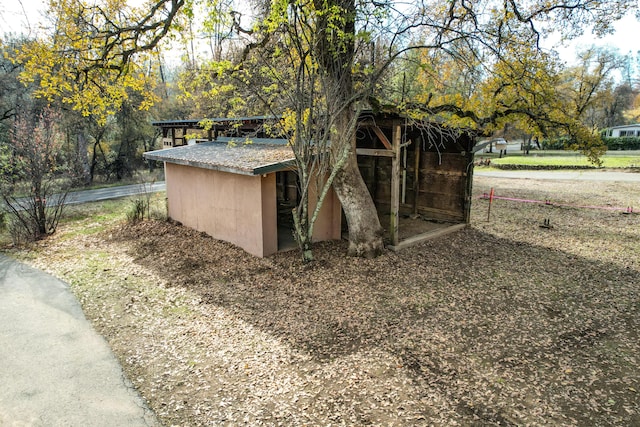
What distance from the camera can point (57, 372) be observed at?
483 cm

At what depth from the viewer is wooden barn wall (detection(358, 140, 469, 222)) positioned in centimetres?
1106

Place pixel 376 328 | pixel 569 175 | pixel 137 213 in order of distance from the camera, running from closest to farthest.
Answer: pixel 376 328, pixel 137 213, pixel 569 175

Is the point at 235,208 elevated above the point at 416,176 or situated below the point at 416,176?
below

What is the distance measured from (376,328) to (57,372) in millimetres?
3989

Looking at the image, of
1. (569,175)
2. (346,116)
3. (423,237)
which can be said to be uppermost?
(346,116)

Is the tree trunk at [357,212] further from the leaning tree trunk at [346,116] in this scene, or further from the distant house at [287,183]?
the distant house at [287,183]

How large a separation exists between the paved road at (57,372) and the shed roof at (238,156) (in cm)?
377

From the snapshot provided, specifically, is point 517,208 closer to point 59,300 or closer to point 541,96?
point 541,96

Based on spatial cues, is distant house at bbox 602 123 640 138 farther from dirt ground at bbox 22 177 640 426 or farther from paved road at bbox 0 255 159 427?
paved road at bbox 0 255 159 427

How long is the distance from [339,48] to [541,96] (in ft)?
16.3

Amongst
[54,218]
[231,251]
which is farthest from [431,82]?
[54,218]

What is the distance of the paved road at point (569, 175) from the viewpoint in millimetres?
21266

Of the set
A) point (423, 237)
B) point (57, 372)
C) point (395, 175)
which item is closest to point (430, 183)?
point (423, 237)

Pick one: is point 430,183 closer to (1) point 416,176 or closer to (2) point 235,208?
(1) point 416,176
